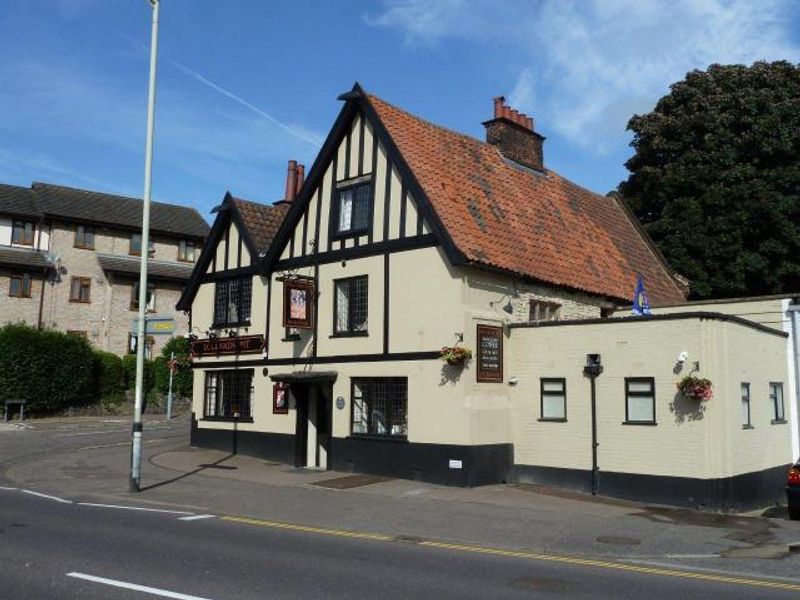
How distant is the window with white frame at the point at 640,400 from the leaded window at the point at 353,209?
804 centimetres

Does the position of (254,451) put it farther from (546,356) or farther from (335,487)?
(546,356)

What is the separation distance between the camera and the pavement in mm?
11453

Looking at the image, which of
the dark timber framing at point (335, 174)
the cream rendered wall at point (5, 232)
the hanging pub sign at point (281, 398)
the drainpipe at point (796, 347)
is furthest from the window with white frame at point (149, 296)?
the drainpipe at point (796, 347)

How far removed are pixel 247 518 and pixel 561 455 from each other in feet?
26.5

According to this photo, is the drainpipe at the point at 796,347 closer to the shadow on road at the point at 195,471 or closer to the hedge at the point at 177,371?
the shadow on road at the point at 195,471

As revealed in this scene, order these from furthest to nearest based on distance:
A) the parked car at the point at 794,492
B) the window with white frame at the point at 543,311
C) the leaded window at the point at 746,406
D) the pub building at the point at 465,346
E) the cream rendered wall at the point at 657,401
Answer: the window with white frame at the point at 543,311
the leaded window at the point at 746,406
the pub building at the point at 465,346
the cream rendered wall at the point at 657,401
the parked car at the point at 794,492

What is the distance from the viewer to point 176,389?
137 feet

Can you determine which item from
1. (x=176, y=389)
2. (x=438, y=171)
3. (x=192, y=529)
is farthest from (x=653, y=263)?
(x=176, y=389)

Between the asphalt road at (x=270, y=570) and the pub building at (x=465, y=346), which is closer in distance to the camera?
the asphalt road at (x=270, y=570)

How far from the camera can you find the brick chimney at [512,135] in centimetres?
2555

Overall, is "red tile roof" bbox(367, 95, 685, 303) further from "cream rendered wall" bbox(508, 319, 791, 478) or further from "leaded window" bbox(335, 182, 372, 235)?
"cream rendered wall" bbox(508, 319, 791, 478)

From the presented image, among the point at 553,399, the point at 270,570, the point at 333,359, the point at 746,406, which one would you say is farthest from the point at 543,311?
the point at 270,570

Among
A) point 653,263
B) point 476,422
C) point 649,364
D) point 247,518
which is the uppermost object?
point 653,263

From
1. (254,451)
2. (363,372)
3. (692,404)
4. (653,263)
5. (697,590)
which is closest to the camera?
(697,590)
